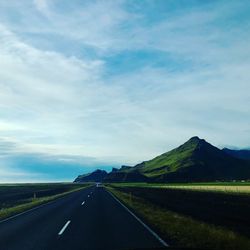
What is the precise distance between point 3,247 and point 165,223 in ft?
28.1

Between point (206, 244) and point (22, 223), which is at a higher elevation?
point (22, 223)

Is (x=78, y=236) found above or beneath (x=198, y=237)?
above

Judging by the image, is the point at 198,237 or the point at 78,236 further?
the point at 78,236

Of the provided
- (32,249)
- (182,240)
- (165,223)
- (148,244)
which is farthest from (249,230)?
(32,249)

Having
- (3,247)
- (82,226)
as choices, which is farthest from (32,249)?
(82,226)

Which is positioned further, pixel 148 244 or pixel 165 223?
pixel 165 223

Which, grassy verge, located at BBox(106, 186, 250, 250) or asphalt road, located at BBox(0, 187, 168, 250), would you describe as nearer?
grassy verge, located at BBox(106, 186, 250, 250)

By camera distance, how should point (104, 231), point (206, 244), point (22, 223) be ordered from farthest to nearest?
point (22, 223) → point (104, 231) → point (206, 244)

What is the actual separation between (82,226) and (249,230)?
7.63 meters

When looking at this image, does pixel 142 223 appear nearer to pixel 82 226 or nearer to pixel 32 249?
pixel 82 226

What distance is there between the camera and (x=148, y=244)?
1412 centimetres

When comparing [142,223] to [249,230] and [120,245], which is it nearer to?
[249,230]

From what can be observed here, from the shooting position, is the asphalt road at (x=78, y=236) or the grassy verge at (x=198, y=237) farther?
the asphalt road at (x=78, y=236)

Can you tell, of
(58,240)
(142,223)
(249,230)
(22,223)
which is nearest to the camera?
(58,240)
